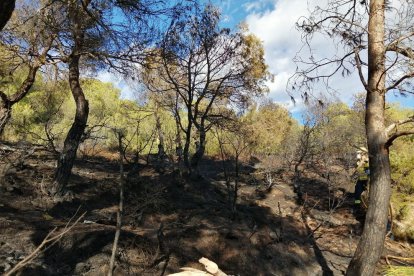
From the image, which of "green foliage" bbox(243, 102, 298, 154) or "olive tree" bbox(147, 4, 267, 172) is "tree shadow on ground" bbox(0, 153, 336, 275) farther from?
"green foliage" bbox(243, 102, 298, 154)

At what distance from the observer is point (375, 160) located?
5.18m

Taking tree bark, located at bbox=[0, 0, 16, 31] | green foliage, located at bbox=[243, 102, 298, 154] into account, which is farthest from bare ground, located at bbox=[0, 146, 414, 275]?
green foliage, located at bbox=[243, 102, 298, 154]

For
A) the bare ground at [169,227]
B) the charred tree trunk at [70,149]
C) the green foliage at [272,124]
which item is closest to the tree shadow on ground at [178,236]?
the bare ground at [169,227]

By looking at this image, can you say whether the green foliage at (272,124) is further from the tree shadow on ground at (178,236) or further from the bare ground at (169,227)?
the tree shadow on ground at (178,236)

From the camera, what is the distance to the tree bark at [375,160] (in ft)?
16.6

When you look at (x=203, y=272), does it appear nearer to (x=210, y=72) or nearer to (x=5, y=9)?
(x=5, y=9)

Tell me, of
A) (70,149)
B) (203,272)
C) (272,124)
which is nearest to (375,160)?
(203,272)

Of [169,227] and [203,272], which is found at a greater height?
[203,272]

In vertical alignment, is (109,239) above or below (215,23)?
below

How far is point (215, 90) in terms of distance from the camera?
15766mm

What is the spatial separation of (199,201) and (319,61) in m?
7.55

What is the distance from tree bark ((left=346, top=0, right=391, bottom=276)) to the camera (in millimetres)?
5047

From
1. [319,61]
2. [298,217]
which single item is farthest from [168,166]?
[319,61]

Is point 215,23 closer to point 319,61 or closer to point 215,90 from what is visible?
point 215,90
